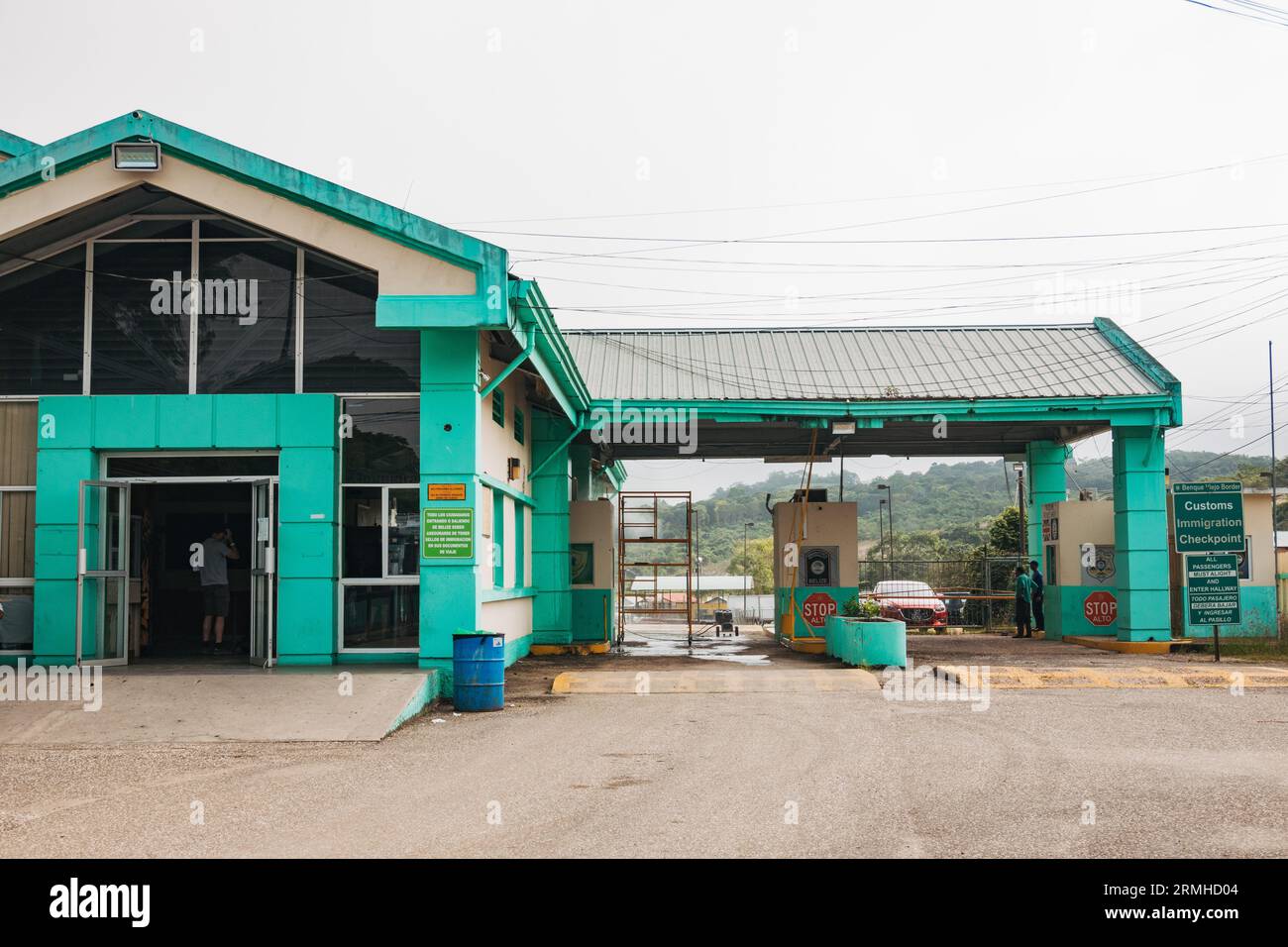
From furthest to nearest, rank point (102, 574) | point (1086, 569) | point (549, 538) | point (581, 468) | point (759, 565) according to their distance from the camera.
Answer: point (759, 565), point (581, 468), point (1086, 569), point (549, 538), point (102, 574)

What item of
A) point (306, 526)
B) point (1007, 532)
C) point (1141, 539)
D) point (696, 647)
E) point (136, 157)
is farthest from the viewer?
point (1007, 532)

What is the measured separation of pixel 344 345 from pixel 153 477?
3.12 meters

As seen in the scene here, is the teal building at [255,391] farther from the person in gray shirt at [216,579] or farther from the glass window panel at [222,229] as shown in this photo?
the person in gray shirt at [216,579]

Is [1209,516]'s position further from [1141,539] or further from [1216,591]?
[1141,539]

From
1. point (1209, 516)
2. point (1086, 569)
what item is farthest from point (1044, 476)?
point (1209, 516)

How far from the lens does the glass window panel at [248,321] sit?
1581 centimetres

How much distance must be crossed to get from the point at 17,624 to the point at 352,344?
18.7ft

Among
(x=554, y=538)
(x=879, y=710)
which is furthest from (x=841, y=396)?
(x=879, y=710)

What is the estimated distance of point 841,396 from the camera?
74.1 feet

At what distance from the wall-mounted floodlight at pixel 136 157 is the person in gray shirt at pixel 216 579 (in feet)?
17.5

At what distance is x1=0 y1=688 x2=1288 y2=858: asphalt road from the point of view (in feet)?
24.4

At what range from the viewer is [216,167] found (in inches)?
589

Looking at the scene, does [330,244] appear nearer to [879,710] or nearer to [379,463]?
[379,463]

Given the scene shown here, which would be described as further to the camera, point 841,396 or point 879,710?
point 841,396
